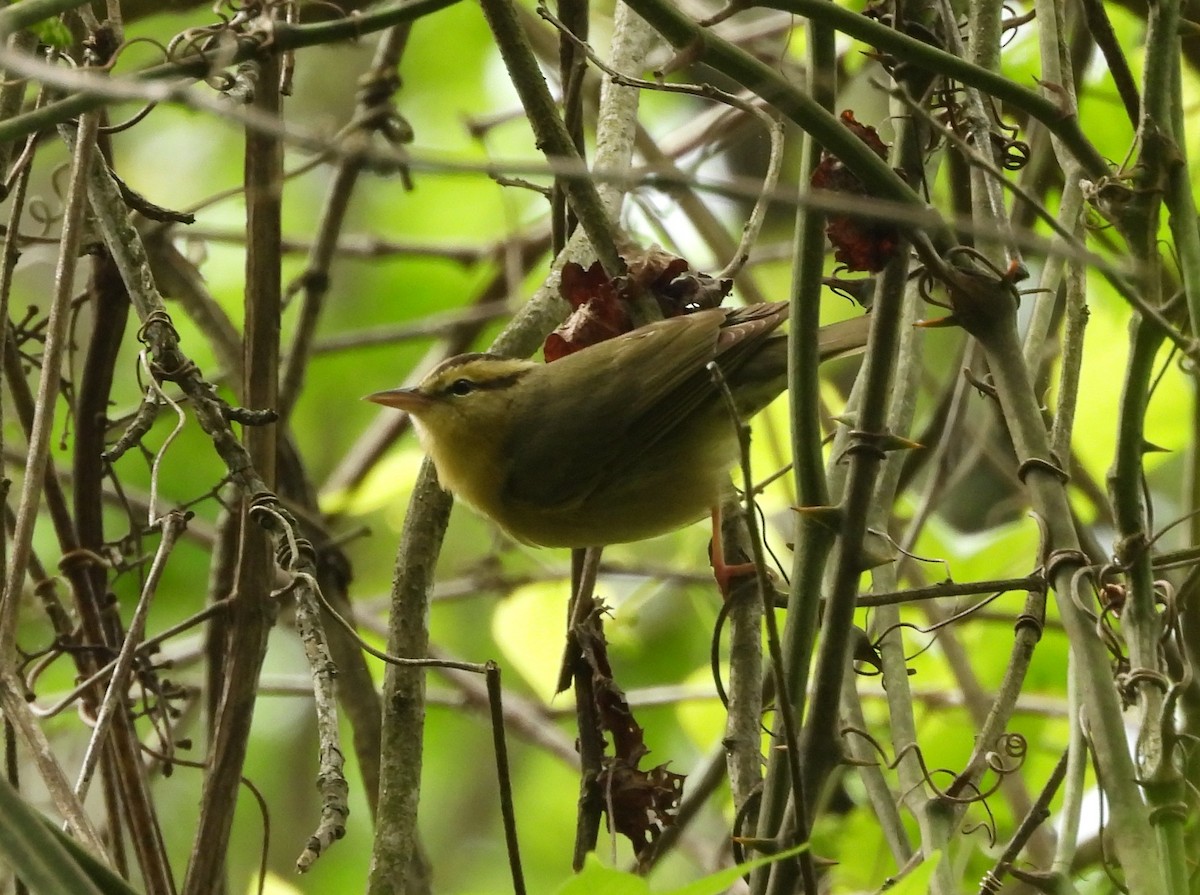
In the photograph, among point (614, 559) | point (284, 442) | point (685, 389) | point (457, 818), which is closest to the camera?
point (284, 442)

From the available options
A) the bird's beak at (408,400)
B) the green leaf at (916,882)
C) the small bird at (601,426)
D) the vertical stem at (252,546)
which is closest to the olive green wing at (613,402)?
the small bird at (601,426)

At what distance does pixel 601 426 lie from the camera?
3811mm

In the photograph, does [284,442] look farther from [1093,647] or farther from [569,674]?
[1093,647]

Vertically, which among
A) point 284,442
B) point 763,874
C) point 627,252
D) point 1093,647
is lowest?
point 763,874

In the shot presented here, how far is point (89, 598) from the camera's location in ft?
9.34

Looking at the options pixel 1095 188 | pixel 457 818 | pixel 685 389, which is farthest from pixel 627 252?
pixel 457 818

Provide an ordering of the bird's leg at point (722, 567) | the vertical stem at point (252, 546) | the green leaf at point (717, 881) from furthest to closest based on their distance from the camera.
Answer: the bird's leg at point (722, 567), the vertical stem at point (252, 546), the green leaf at point (717, 881)

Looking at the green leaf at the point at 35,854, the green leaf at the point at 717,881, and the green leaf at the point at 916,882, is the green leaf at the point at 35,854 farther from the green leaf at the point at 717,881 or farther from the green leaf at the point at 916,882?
the green leaf at the point at 916,882

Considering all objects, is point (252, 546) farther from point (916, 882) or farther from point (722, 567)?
point (916, 882)

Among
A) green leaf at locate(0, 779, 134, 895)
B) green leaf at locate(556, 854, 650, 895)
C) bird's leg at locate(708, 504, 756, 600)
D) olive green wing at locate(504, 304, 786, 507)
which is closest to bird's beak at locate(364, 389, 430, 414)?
olive green wing at locate(504, 304, 786, 507)

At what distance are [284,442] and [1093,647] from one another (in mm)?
2166

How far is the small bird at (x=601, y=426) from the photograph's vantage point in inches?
140

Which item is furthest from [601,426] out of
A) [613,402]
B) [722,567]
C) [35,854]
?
[35,854]

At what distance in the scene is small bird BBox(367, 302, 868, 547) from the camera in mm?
3559
